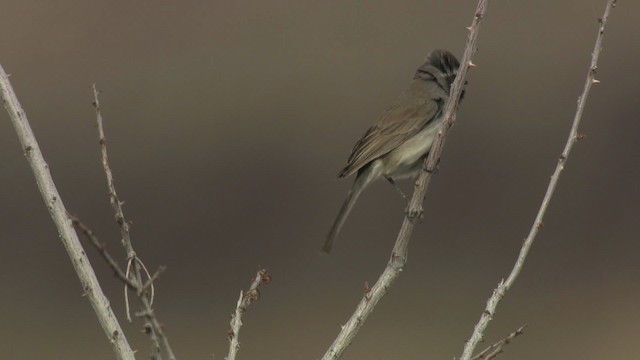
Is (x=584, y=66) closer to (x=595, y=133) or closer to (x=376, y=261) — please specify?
(x=595, y=133)

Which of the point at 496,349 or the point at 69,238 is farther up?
the point at 69,238

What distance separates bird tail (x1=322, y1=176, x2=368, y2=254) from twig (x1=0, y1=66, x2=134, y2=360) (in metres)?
1.95

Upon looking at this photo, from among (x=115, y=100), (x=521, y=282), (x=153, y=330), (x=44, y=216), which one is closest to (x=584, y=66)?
(x=521, y=282)

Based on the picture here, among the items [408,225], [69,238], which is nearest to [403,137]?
[408,225]

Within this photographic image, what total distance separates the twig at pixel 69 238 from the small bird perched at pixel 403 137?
7.57ft

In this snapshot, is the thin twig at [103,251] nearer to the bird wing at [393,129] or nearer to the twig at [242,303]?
the twig at [242,303]

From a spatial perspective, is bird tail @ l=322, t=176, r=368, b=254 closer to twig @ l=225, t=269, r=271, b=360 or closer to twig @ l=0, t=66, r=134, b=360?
twig @ l=225, t=269, r=271, b=360

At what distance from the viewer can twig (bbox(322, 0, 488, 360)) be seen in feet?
13.1

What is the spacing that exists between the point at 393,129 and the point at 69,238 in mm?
2735

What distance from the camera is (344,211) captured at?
583 cm

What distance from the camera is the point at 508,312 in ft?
36.7

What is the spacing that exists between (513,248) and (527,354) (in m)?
0.96

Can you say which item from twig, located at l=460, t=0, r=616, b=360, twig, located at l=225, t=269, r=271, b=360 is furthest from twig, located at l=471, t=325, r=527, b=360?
twig, located at l=225, t=269, r=271, b=360

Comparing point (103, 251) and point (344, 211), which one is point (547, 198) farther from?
point (344, 211)
